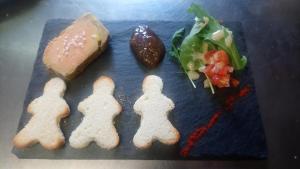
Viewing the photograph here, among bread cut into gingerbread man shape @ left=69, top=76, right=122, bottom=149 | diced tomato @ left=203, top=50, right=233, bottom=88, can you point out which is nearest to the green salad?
diced tomato @ left=203, top=50, right=233, bottom=88

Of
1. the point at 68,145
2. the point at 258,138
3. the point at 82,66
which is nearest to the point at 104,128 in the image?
the point at 68,145

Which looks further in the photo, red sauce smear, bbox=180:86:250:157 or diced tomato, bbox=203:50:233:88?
diced tomato, bbox=203:50:233:88

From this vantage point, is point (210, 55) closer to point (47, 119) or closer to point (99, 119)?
point (99, 119)

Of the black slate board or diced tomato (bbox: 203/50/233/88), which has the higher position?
diced tomato (bbox: 203/50/233/88)

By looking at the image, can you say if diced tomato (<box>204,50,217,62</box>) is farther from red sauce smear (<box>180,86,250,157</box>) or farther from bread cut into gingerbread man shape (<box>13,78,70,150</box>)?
bread cut into gingerbread man shape (<box>13,78,70,150</box>)

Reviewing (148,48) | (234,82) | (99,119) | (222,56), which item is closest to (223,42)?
(222,56)

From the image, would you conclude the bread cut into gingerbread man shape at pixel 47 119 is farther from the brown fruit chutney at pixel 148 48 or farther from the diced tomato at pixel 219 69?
the diced tomato at pixel 219 69

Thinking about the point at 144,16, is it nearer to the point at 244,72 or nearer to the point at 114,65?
the point at 114,65
